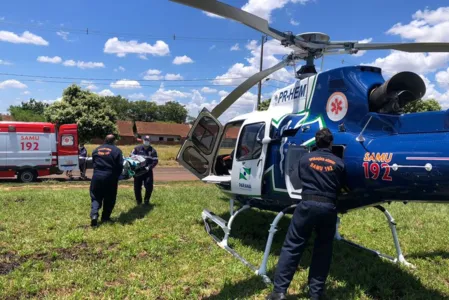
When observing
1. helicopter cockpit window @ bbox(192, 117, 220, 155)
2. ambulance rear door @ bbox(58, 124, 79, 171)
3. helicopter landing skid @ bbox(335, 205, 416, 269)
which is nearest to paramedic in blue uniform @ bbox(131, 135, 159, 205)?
helicopter cockpit window @ bbox(192, 117, 220, 155)

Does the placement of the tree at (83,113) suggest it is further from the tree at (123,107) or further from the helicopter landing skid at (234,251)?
the tree at (123,107)

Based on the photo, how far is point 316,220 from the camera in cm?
399

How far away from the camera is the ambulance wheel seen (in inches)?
642

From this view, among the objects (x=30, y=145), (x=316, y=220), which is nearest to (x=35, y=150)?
(x=30, y=145)

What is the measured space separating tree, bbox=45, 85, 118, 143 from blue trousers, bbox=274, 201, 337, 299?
32.9 meters

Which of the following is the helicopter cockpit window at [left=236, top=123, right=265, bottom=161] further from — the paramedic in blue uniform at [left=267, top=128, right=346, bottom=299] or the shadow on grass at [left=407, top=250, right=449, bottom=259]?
the shadow on grass at [left=407, top=250, right=449, bottom=259]

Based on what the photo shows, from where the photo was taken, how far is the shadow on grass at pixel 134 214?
7727mm

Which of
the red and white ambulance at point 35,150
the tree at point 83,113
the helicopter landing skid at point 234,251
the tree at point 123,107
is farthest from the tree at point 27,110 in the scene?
the helicopter landing skid at point 234,251

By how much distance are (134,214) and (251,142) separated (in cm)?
367

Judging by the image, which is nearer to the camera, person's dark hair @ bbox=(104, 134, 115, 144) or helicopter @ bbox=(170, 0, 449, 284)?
helicopter @ bbox=(170, 0, 449, 284)

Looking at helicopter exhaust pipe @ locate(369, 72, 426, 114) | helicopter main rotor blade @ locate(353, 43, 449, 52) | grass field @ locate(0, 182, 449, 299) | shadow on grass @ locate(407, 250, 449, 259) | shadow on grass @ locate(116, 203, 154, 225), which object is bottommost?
shadow on grass @ locate(116, 203, 154, 225)

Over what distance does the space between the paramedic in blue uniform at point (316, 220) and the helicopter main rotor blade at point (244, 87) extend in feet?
9.31

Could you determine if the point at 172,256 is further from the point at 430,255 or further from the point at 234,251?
the point at 430,255

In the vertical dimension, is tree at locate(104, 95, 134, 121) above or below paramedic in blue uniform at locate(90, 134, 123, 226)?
above
